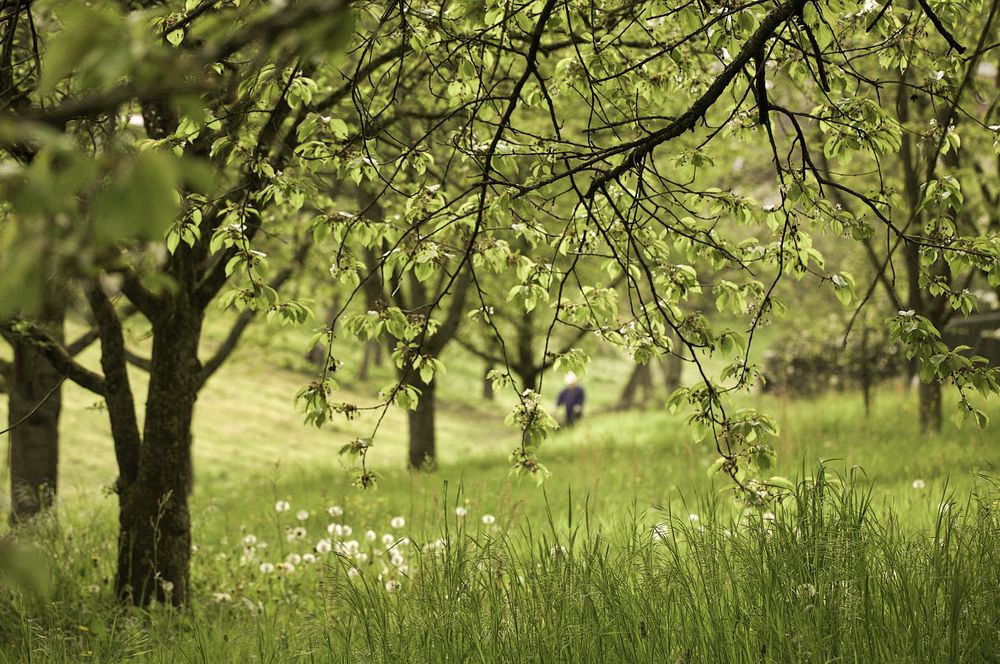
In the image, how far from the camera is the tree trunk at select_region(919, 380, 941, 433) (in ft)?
32.2

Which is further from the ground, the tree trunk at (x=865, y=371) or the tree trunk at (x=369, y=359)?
the tree trunk at (x=369, y=359)

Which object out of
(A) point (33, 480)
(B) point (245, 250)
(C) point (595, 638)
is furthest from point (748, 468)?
(A) point (33, 480)

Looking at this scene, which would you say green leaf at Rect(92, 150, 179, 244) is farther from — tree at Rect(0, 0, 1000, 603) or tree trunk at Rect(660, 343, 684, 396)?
tree trunk at Rect(660, 343, 684, 396)

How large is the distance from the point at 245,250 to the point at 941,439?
28.9 ft

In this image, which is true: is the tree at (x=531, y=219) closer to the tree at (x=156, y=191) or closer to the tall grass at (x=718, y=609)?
the tree at (x=156, y=191)

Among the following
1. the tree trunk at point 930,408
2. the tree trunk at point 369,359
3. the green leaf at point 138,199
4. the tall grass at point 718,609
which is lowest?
the tall grass at point 718,609

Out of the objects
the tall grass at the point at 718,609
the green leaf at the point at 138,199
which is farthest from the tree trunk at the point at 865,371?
the green leaf at the point at 138,199

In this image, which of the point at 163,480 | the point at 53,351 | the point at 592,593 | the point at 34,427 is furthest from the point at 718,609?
the point at 34,427

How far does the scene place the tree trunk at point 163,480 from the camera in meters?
5.35

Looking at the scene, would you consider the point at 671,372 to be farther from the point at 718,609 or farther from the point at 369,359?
the point at 718,609

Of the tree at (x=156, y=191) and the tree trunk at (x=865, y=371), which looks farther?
the tree trunk at (x=865, y=371)

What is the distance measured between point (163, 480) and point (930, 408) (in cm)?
898

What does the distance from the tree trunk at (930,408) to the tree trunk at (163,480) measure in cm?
868

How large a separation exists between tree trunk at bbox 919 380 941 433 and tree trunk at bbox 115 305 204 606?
8.68 m
